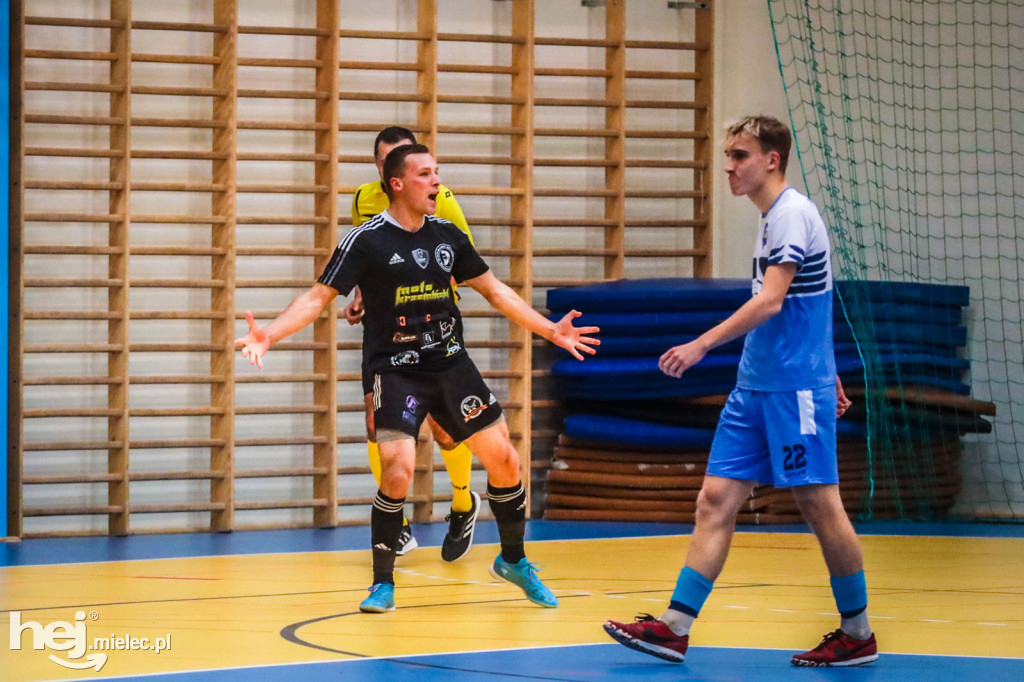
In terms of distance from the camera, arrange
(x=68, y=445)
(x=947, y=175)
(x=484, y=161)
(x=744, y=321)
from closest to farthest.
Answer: (x=744, y=321)
(x=68, y=445)
(x=484, y=161)
(x=947, y=175)

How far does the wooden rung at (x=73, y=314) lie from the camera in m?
7.46

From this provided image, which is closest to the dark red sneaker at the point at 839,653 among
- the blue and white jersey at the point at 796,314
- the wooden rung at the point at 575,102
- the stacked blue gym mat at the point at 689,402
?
the blue and white jersey at the point at 796,314

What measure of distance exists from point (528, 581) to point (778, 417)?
1.45 meters

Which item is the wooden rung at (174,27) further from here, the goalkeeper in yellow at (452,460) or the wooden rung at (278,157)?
the goalkeeper in yellow at (452,460)

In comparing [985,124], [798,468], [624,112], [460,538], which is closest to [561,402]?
[624,112]

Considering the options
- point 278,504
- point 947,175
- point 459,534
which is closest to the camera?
point 459,534

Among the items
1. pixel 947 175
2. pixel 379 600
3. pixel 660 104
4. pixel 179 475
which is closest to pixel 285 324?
pixel 379 600

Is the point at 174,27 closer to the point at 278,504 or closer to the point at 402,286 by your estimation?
the point at 278,504

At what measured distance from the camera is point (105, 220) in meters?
7.54

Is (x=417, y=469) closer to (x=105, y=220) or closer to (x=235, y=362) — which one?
(x=235, y=362)

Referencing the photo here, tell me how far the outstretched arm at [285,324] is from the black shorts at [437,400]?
0.39 metres

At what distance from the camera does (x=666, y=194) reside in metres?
8.87

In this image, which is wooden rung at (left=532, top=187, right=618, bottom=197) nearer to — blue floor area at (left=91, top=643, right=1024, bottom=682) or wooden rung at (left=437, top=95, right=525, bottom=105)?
wooden rung at (left=437, top=95, right=525, bottom=105)

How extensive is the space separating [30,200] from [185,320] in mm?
1013
